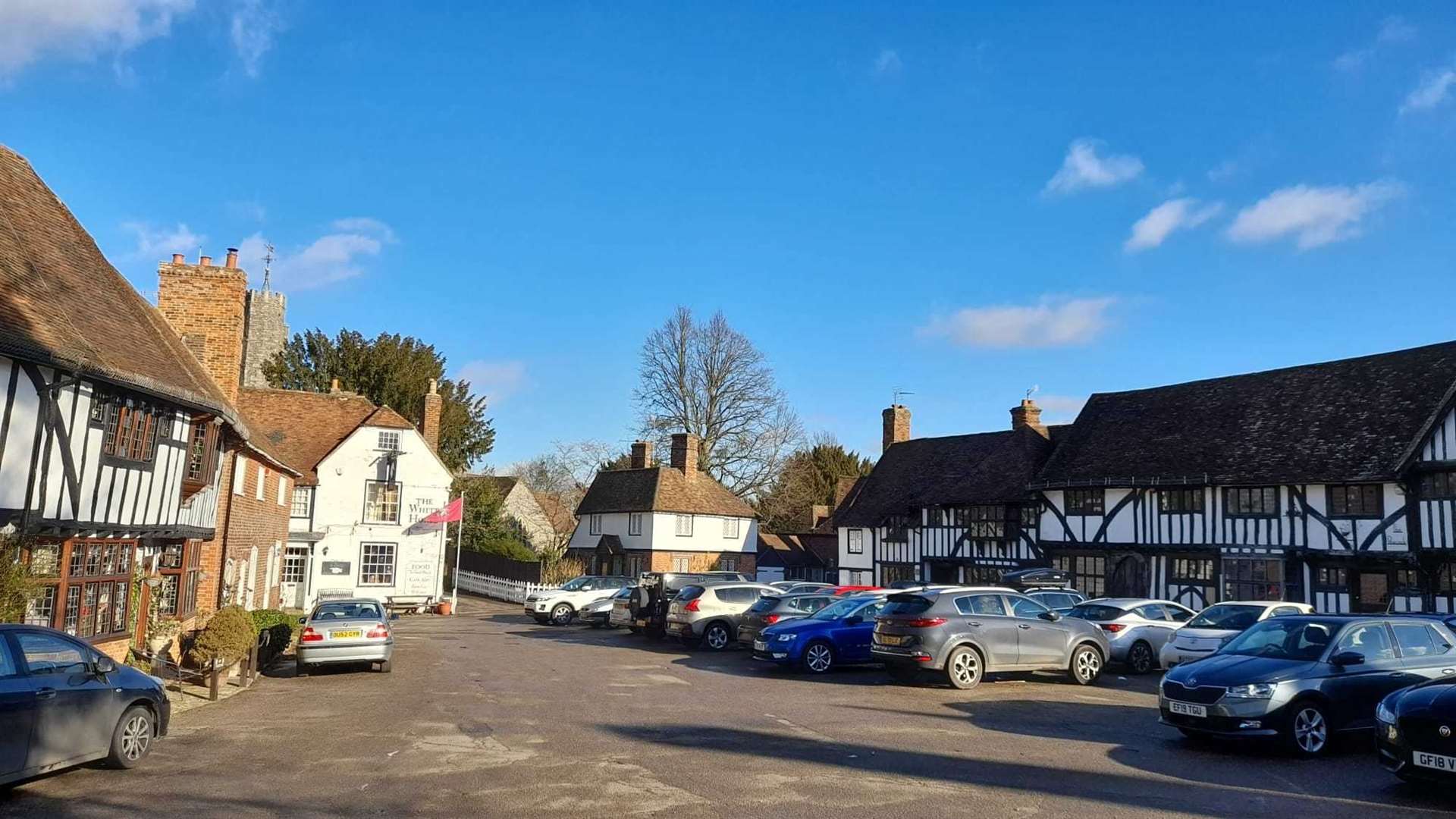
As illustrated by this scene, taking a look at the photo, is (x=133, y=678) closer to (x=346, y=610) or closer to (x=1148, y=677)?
(x=346, y=610)

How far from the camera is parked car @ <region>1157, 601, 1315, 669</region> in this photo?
17.4m

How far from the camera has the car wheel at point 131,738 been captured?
31.8ft

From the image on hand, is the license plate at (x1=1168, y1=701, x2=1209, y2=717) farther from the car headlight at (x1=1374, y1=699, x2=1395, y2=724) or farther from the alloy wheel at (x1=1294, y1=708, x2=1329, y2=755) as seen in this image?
the car headlight at (x1=1374, y1=699, x2=1395, y2=724)

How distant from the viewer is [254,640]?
58.3 feet

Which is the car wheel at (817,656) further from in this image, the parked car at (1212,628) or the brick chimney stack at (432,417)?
the brick chimney stack at (432,417)

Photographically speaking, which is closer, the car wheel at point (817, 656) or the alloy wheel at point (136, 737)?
the alloy wheel at point (136, 737)

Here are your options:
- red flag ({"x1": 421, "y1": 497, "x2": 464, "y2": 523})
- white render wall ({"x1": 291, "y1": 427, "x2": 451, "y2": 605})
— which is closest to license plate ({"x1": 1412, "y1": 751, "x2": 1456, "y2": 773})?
red flag ({"x1": 421, "y1": 497, "x2": 464, "y2": 523})

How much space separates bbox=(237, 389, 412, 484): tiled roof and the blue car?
2537 cm

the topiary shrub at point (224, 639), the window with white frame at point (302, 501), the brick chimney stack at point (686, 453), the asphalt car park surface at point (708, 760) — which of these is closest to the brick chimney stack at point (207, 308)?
the topiary shrub at point (224, 639)

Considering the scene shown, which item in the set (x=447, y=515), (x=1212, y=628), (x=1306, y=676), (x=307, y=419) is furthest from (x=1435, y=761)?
(x=307, y=419)

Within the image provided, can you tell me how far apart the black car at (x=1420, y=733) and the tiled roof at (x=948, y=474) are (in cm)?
2825

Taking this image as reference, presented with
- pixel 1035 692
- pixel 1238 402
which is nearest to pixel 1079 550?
pixel 1238 402

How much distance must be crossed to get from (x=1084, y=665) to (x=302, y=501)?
30740 millimetres

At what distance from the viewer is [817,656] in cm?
1859
